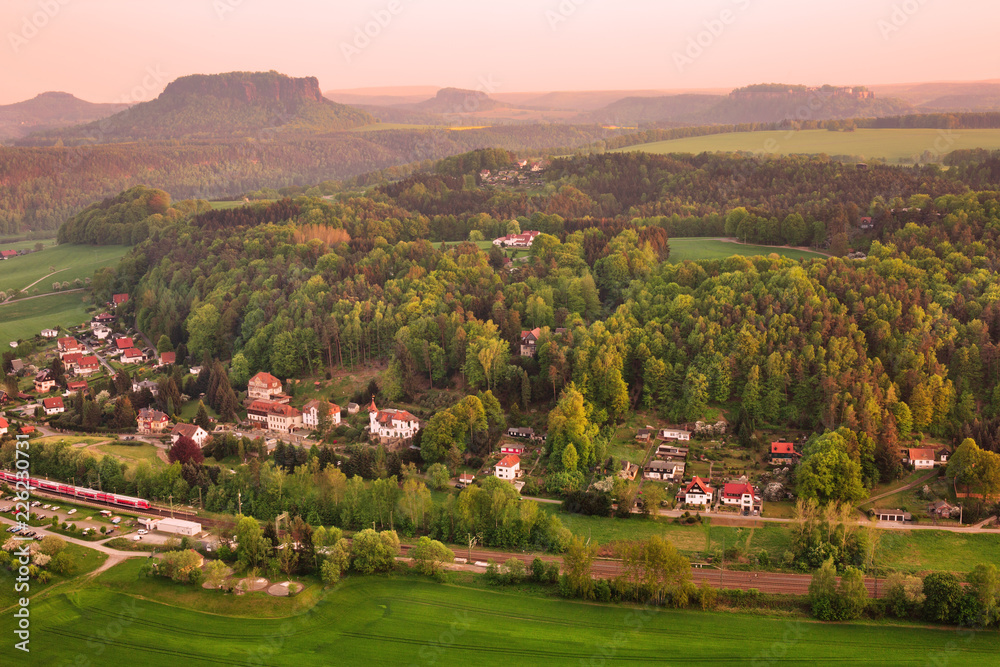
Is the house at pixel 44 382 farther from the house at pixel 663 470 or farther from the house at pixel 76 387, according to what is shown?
the house at pixel 663 470

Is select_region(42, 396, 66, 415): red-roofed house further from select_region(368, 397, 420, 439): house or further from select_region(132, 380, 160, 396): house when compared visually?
select_region(368, 397, 420, 439): house

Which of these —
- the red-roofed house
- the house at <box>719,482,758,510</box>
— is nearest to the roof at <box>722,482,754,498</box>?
the house at <box>719,482,758,510</box>

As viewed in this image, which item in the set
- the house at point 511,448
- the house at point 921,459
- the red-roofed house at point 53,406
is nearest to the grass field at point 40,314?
the red-roofed house at point 53,406

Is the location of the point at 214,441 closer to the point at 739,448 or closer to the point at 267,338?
the point at 267,338

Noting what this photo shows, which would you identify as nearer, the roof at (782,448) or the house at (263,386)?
the roof at (782,448)

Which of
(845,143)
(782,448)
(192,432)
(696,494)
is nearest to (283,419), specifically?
(192,432)
